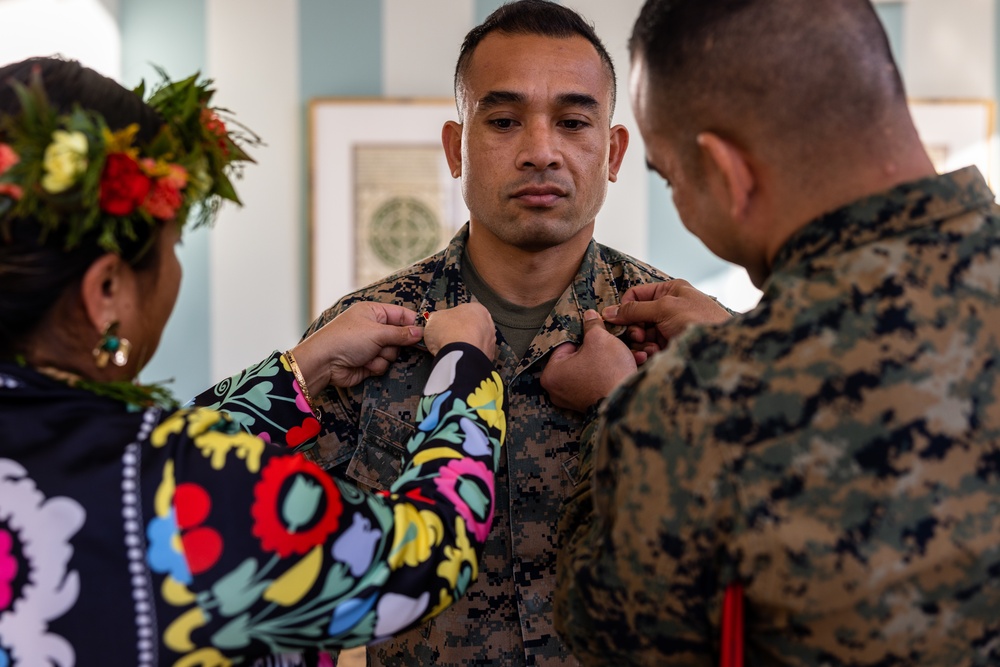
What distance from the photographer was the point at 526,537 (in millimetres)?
1666

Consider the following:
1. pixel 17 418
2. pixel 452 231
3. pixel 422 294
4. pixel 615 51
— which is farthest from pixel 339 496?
pixel 615 51

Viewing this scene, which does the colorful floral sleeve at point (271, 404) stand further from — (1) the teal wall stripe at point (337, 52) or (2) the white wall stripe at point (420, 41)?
(2) the white wall stripe at point (420, 41)

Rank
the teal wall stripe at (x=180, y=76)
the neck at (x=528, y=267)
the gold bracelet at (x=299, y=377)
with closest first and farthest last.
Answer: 1. the gold bracelet at (x=299, y=377)
2. the neck at (x=528, y=267)
3. the teal wall stripe at (x=180, y=76)

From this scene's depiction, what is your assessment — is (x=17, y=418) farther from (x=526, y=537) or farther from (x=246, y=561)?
(x=526, y=537)

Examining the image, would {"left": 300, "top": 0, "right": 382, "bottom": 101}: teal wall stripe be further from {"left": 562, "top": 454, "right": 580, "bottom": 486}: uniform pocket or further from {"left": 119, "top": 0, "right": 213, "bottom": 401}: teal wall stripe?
{"left": 562, "top": 454, "right": 580, "bottom": 486}: uniform pocket

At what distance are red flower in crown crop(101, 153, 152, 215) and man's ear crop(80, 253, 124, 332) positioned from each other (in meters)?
0.06

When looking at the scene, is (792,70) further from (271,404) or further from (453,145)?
(453,145)

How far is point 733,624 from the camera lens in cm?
103

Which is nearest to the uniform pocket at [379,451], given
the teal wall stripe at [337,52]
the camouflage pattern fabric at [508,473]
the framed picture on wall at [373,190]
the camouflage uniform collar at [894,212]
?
the camouflage pattern fabric at [508,473]

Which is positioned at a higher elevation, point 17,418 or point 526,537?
point 17,418

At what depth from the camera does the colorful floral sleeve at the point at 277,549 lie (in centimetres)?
99

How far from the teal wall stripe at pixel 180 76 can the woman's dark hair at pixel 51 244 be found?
2.52 metres

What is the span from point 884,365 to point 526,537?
85cm

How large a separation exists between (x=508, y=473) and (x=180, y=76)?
269cm
